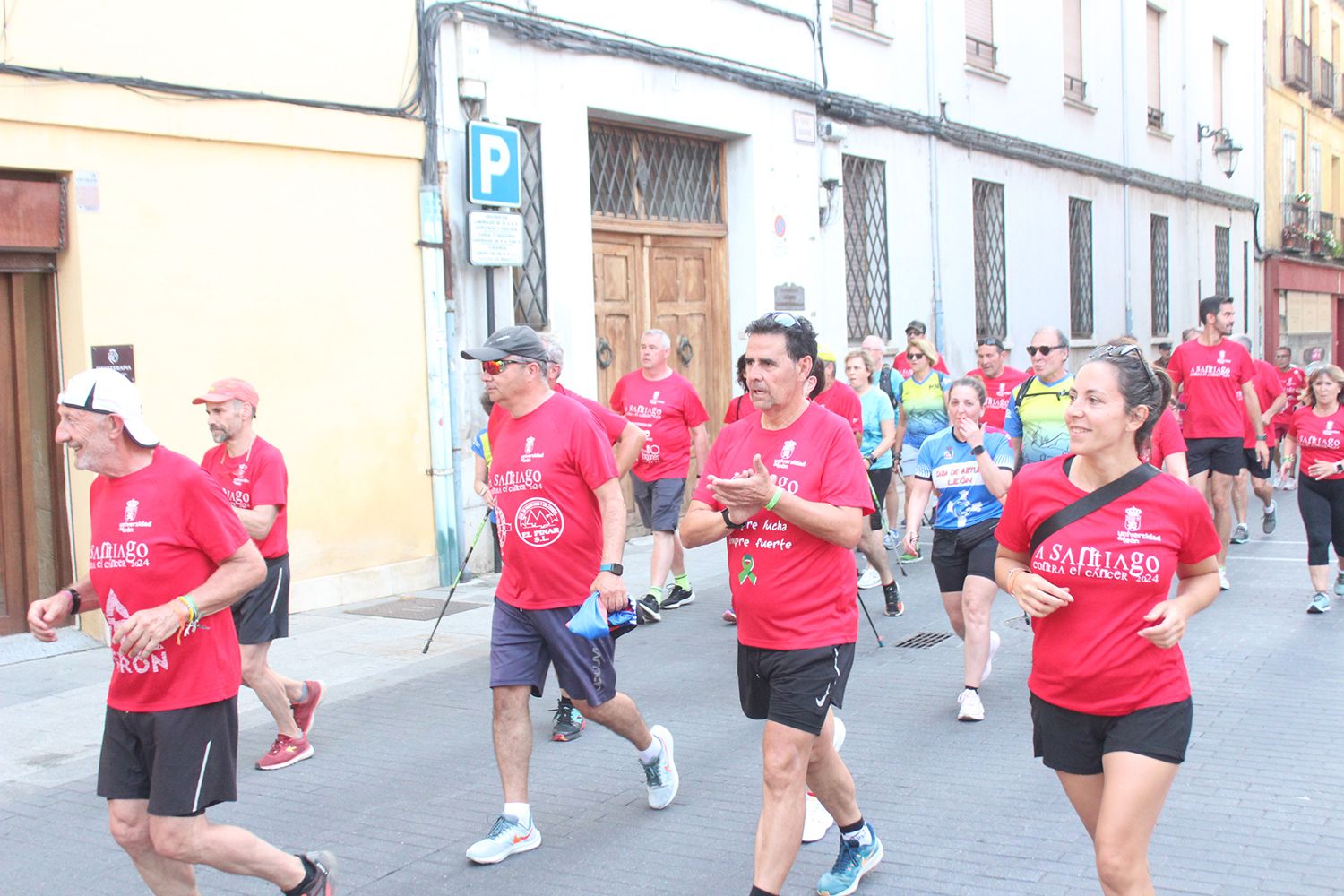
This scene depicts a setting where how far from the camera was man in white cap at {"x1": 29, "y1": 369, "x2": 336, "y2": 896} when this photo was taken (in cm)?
375

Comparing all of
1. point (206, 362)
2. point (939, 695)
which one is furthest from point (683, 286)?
point (939, 695)

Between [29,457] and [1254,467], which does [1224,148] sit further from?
[29,457]

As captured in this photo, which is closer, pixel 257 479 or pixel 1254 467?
pixel 257 479

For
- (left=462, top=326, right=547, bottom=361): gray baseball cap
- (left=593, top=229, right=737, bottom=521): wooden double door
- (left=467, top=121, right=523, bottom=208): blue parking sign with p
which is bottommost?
(left=462, top=326, right=547, bottom=361): gray baseball cap

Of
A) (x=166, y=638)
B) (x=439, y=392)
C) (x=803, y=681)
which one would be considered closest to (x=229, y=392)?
(x=166, y=638)

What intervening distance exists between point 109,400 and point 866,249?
525 inches

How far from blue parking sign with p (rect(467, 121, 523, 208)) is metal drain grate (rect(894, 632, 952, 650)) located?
4966mm

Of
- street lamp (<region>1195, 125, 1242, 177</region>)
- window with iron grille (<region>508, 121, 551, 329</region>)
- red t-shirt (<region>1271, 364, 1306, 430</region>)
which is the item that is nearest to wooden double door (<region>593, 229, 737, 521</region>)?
window with iron grille (<region>508, 121, 551, 329</region>)

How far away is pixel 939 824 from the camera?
5.06 meters

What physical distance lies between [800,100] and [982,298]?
5117 mm

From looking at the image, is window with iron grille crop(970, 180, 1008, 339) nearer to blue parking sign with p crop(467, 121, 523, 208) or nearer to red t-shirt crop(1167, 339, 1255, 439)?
red t-shirt crop(1167, 339, 1255, 439)

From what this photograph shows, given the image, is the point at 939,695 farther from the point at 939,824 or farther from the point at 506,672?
the point at 506,672

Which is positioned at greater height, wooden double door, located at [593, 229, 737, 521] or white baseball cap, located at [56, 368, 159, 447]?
wooden double door, located at [593, 229, 737, 521]

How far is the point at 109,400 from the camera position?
12.3 ft
